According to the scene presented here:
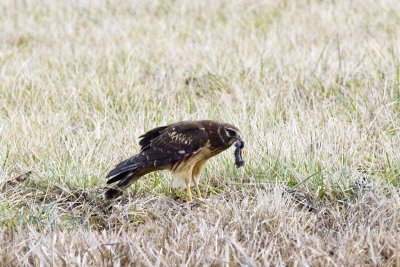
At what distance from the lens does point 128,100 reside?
271 inches

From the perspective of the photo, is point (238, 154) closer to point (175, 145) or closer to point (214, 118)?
point (175, 145)

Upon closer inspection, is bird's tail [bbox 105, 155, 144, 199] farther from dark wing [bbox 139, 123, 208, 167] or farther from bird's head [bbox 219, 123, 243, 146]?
bird's head [bbox 219, 123, 243, 146]

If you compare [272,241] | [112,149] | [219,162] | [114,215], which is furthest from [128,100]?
[272,241]

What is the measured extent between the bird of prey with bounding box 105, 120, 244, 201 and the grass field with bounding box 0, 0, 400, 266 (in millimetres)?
155

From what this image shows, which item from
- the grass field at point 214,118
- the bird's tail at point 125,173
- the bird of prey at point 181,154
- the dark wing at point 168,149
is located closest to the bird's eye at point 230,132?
the bird of prey at point 181,154

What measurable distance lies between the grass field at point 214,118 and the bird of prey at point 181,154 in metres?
0.16

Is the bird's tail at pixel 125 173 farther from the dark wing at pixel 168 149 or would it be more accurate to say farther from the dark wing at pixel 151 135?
the dark wing at pixel 151 135

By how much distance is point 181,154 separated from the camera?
480 centimetres

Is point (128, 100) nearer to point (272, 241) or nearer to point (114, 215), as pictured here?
point (114, 215)

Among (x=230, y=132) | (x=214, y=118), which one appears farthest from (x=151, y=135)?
(x=214, y=118)

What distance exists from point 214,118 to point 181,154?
143 centimetres

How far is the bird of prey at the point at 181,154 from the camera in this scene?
4.79m

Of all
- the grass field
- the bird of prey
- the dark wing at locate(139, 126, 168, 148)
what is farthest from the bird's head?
the dark wing at locate(139, 126, 168, 148)

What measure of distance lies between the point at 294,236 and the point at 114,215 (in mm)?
1072
